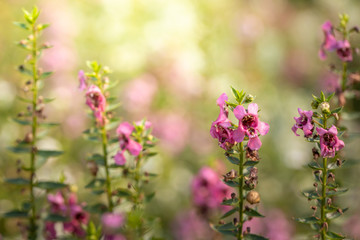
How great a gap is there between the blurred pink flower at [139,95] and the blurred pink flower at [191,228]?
86cm

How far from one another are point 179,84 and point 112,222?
1.94m

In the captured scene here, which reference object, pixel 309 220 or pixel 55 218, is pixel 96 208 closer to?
pixel 55 218

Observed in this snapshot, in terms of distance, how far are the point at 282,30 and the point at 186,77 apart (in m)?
2.26

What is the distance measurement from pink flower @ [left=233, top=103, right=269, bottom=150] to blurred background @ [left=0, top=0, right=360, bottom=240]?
1.97ft

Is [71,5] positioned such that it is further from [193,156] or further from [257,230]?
[257,230]

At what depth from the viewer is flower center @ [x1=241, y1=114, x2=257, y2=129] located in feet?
3.35

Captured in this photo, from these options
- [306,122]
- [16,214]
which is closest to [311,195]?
[306,122]

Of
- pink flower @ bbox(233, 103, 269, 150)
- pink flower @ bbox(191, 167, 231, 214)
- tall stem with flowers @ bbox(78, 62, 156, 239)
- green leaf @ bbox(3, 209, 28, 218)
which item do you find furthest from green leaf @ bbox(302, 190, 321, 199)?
green leaf @ bbox(3, 209, 28, 218)

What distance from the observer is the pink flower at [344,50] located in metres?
1.34

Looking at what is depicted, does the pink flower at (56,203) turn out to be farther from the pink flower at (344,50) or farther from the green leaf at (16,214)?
the pink flower at (344,50)

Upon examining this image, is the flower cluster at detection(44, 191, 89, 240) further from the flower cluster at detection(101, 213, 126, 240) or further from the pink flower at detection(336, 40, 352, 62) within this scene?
the pink flower at detection(336, 40, 352, 62)

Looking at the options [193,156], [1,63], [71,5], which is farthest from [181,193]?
[71,5]

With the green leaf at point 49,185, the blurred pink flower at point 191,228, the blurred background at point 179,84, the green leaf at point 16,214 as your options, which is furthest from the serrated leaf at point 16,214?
the blurred pink flower at point 191,228

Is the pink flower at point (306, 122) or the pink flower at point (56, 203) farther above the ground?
the pink flower at point (306, 122)
